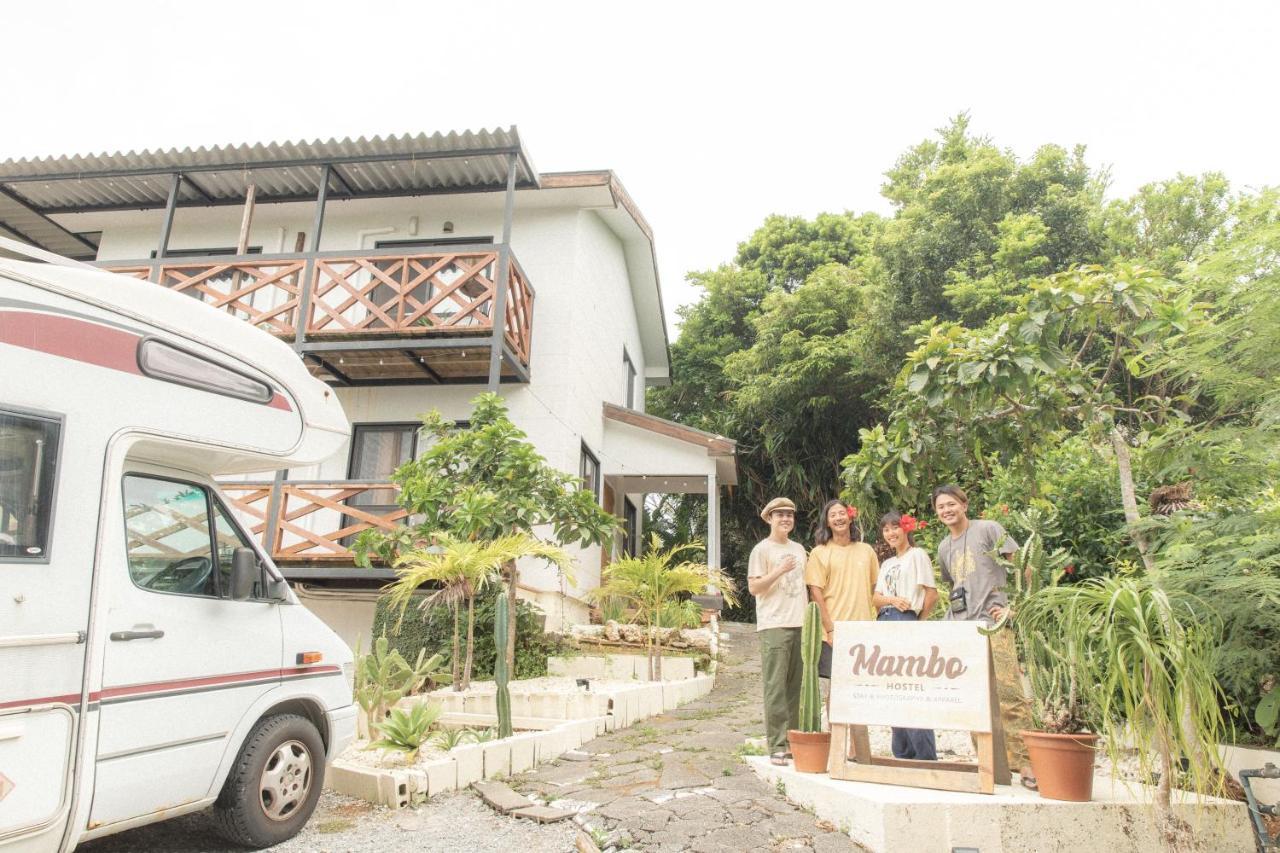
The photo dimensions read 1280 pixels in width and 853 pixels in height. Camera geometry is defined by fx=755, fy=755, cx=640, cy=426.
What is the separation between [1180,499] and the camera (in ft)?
19.0

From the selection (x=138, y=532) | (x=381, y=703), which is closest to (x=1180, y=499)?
(x=381, y=703)

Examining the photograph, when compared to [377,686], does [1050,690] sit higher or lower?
higher

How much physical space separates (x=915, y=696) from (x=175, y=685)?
3.70 metres

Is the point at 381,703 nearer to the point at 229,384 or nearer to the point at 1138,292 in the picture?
the point at 229,384

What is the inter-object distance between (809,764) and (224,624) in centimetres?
323

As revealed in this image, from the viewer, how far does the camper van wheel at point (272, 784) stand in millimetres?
3711

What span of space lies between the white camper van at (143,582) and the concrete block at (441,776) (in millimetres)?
686

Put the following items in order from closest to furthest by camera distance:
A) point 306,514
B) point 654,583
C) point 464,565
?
point 464,565
point 654,583
point 306,514

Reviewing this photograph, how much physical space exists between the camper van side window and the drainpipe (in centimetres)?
507

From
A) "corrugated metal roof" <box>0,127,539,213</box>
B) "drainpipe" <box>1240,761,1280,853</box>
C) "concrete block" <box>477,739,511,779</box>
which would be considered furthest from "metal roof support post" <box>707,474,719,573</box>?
"drainpipe" <box>1240,761,1280,853</box>

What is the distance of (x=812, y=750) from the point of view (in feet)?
14.1

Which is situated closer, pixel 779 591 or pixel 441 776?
pixel 441 776

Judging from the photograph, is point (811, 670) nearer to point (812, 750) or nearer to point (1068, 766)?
point (812, 750)

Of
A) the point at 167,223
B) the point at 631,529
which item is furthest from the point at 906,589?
the point at 631,529
